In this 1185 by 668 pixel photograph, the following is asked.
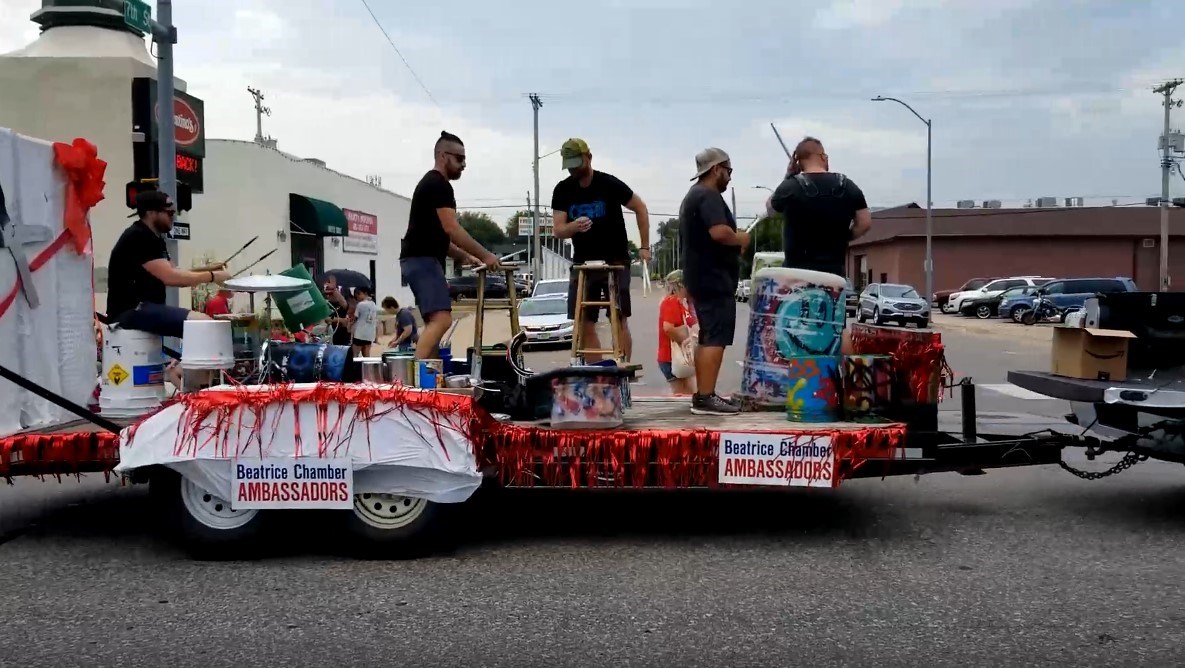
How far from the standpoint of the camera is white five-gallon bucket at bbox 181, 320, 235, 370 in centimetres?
567

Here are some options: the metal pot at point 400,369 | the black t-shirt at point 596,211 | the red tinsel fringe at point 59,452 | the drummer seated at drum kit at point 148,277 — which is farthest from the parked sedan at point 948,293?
the red tinsel fringe at point 59,452

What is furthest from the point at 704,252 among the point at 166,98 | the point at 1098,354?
the point at 166,98

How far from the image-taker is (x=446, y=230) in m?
6.70

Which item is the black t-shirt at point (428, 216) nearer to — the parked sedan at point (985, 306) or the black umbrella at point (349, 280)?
the black umbrella at point (349, 280)

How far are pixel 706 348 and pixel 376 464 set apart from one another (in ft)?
7.76

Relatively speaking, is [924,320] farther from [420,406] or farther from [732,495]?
[420,406]

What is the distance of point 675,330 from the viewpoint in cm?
939

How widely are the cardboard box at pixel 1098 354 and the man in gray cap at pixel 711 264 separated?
7.25ft

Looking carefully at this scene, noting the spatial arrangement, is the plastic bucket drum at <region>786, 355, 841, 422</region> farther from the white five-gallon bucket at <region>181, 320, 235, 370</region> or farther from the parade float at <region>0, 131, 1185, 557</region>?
the white five-gallon bucket at <region>181, 320, 235, 370</region>

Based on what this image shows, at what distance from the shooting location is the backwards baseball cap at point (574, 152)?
23.2 ft

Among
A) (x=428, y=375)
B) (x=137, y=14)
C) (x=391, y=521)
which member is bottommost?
(x=391, y=521)

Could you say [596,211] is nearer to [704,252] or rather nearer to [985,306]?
[704,252]

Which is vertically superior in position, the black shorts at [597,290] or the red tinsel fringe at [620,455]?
the black shorts at [597,290]

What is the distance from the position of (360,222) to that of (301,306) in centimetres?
2794
